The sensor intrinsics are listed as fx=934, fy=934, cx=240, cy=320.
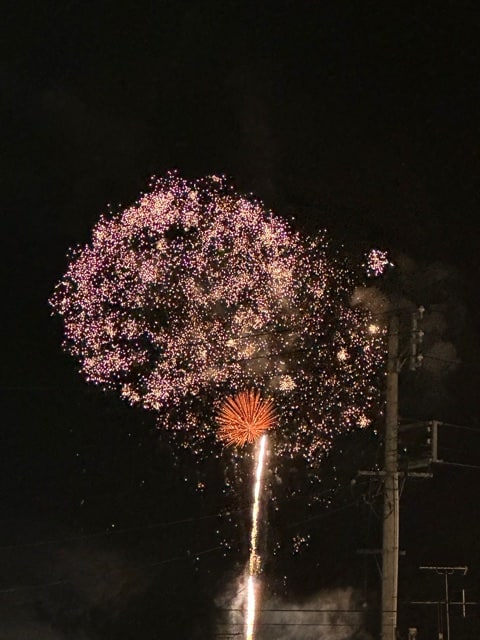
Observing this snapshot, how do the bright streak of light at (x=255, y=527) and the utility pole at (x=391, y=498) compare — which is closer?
the utility pole at (x=391, y=498)

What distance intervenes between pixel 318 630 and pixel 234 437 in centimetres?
3306

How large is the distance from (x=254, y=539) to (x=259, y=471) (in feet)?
6.54

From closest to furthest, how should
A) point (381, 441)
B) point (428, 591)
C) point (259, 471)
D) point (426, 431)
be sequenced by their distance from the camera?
point (426, 431)
point (381, 441)
point (259, 471)
point (428, 591)

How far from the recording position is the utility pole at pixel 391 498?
19.2m

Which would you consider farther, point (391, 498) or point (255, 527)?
point (255, 527)

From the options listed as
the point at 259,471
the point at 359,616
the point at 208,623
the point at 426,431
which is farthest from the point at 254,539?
the point at 359,616

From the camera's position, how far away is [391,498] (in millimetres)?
19812

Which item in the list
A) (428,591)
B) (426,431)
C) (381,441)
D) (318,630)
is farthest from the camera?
(318,630)

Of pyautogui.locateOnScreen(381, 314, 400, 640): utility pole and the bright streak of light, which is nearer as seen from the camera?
pyautogui.locateOnScreen(381, 314, 400, 640): utility pole

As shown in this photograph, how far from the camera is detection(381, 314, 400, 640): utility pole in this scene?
19.2 metres

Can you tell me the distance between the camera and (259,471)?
2292 cm

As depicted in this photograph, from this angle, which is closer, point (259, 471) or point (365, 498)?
point (365, 498)

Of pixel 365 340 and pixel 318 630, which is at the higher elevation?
pixel 365 340

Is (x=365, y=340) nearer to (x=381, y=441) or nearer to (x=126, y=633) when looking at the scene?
(x=381, y=441)
